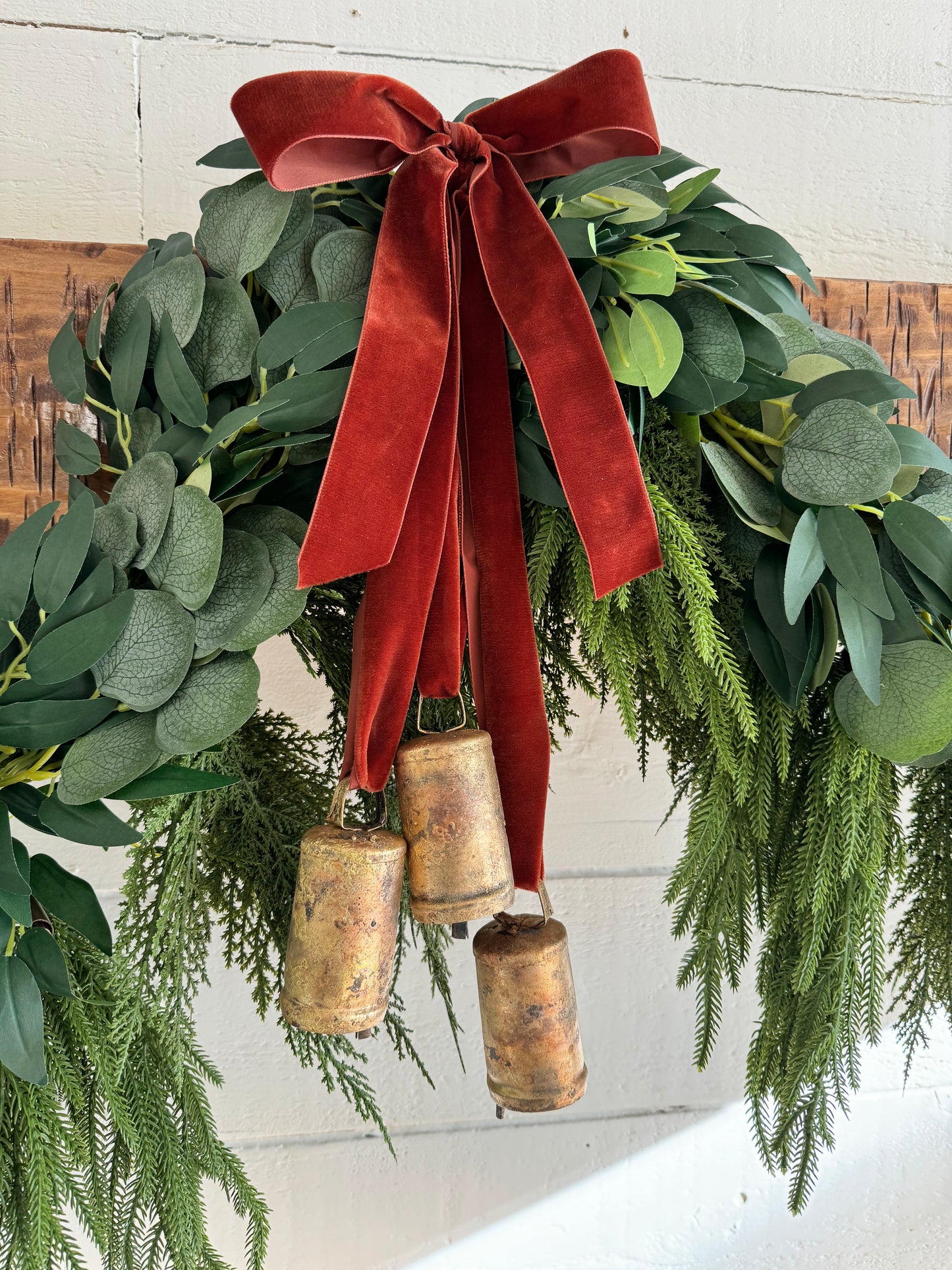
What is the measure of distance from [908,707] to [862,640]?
41 millimetres

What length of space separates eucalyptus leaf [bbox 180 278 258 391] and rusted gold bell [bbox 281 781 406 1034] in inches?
8.3

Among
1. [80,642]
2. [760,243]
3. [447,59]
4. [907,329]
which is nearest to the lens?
[80,642]

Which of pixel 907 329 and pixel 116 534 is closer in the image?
pixel 116 534

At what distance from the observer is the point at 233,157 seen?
1.66 feet

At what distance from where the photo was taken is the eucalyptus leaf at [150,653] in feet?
1.46

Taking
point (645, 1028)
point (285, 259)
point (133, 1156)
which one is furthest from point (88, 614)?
point (645, 1028)

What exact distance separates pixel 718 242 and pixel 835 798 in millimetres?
325

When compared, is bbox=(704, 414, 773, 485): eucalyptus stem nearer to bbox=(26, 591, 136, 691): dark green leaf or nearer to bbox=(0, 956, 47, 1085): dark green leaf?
bbox=(26, 591, 136, 691): dark green leaf

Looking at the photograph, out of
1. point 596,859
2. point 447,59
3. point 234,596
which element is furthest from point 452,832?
point 447,59

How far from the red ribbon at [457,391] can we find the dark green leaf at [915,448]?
0.16 m

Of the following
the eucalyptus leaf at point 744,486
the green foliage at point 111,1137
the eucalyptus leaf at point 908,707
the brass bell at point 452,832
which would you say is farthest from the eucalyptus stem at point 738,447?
the green foliage at point 111,1137

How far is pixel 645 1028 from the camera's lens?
3.01ft

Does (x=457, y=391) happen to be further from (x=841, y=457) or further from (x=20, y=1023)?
(x=20, y=1023)

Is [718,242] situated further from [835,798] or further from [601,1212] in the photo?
[601,1212]
